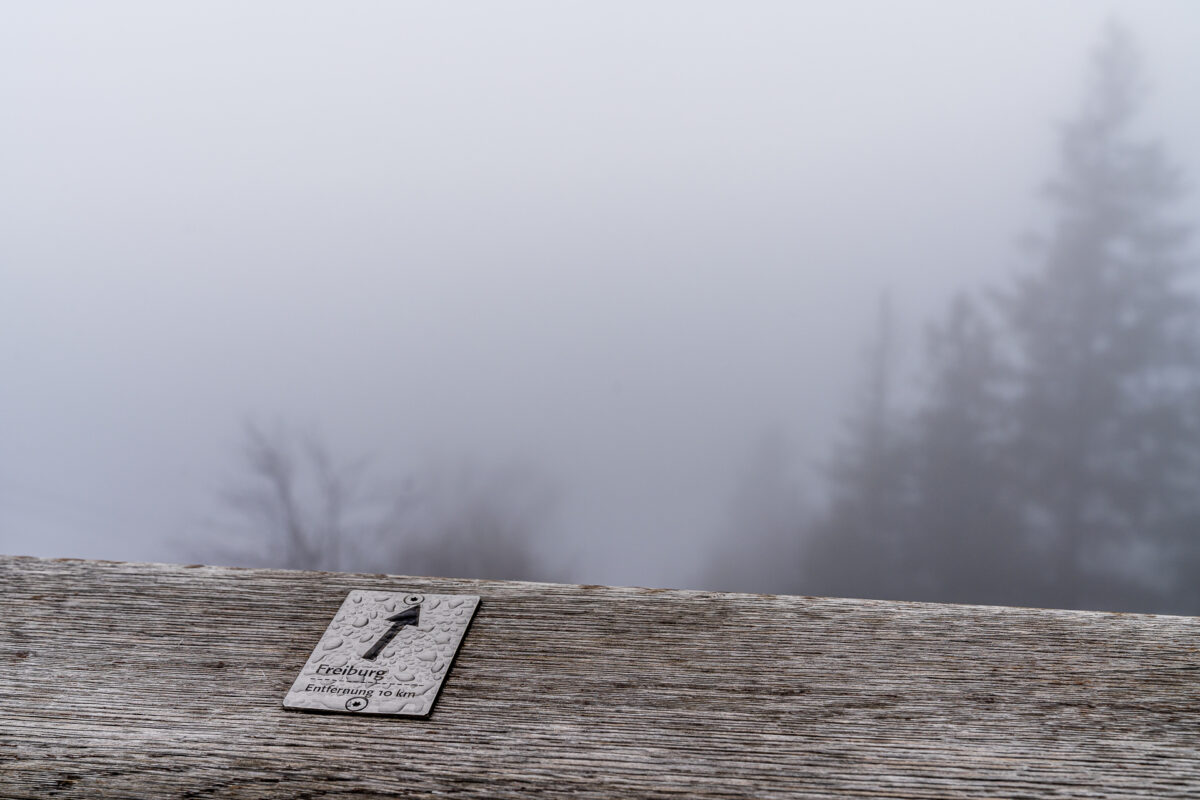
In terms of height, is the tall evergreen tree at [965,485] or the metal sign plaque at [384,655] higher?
the metal sign plaque at [384,655]

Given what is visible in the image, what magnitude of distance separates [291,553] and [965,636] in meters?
2.38

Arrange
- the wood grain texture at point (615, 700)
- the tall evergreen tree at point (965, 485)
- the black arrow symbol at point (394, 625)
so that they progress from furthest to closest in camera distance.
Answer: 1. the tall evergreen tree at point (965, 485)
2. the black arrow symbol at point (394, 625)
3. the wood grain texture at point (615, 700)

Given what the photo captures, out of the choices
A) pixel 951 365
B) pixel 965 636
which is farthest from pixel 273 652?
pixel 951 365

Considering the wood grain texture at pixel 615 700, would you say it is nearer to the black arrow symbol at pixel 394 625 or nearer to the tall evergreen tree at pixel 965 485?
the black arrow symbol at pixel 394 625

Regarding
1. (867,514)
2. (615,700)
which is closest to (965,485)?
(867,514)

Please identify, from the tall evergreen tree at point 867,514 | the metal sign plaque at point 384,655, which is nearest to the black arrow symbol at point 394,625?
the metal sign plaque at point 384,655

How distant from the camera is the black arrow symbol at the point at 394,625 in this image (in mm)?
643

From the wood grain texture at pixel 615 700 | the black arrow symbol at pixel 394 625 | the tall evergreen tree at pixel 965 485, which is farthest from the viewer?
the tall evergreen tree at pixel 965 485

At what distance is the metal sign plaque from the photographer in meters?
0.59

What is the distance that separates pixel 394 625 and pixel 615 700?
0.64ft

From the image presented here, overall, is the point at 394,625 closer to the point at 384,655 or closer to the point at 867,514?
the point at 384,655

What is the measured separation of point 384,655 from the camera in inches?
25.2

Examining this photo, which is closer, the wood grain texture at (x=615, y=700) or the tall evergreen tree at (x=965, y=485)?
the wood grain texture at (x=615, y=700)

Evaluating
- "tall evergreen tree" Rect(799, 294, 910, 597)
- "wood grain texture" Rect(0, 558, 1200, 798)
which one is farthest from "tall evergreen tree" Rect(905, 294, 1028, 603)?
"wood grain texture" Rect(0, 558, 1200, 798)
